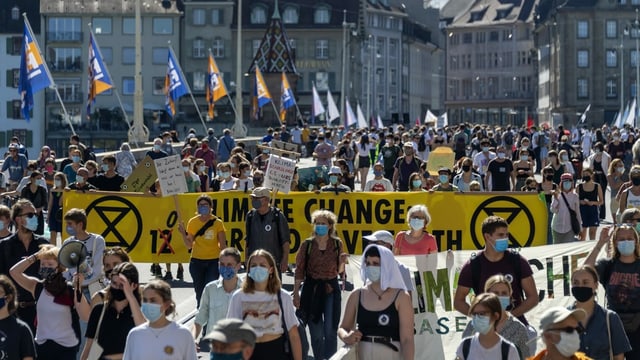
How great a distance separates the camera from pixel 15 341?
10586mm

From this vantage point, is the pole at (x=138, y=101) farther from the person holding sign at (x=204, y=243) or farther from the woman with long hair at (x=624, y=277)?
the woman with long hair at (x=624, y=277)

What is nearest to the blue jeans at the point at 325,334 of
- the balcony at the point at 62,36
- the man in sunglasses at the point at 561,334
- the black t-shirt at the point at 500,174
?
the man in sunglasses at the point at 561,334

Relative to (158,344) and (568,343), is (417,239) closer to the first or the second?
(158,344)

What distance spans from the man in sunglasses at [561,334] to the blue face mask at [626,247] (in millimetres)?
3314

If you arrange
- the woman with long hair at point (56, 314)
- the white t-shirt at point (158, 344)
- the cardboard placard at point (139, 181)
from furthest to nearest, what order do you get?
the cardboard placard at point (139, 181)
the woman with long hair at point (56, 314)
the white t-shirt at point (158, 344)

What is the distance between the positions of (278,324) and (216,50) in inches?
4206

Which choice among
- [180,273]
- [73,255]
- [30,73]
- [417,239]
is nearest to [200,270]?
[417,239]

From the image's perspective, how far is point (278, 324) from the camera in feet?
34.6

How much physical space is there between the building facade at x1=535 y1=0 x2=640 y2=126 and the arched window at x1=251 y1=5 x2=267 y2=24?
21668 mm

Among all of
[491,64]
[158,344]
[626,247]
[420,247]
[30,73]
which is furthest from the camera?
[491,64]

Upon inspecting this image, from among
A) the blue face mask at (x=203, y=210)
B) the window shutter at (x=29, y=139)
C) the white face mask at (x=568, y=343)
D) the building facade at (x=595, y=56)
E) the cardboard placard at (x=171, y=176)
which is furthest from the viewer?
the building facade at (x=595, y=56)

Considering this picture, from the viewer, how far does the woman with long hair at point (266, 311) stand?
34.4ft

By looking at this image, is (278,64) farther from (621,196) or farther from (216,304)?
(216,304)

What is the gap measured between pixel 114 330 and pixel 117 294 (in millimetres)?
220
